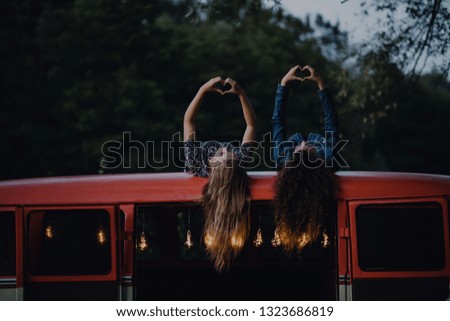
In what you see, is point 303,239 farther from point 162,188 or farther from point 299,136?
point 162,188

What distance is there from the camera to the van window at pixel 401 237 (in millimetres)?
7945

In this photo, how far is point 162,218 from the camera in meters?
10.2

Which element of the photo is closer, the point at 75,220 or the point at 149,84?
the point at 75,220

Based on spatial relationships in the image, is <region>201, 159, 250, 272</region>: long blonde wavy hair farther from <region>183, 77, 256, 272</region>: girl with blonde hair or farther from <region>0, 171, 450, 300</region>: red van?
<region>0, 171, 450, 300</region>: red van

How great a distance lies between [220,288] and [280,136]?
218 centimetres

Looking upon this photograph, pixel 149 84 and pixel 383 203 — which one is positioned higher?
pixel 149 84

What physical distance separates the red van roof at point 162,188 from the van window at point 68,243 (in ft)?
0.73

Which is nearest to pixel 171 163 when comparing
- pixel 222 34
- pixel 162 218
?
pixel 222 34

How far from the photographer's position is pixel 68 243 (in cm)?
881

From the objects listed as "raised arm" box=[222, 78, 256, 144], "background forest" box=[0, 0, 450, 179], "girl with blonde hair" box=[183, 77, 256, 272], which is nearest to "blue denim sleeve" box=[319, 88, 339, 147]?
"raised arm" box=[222, 78, 256, 144]

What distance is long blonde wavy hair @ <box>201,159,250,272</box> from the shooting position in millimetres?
7844

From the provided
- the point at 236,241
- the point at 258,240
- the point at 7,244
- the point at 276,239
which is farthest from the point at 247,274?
the point at 7,244

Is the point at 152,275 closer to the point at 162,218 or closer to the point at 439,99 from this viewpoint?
the point at 162,218

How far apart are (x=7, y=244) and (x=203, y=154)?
1.90 m
